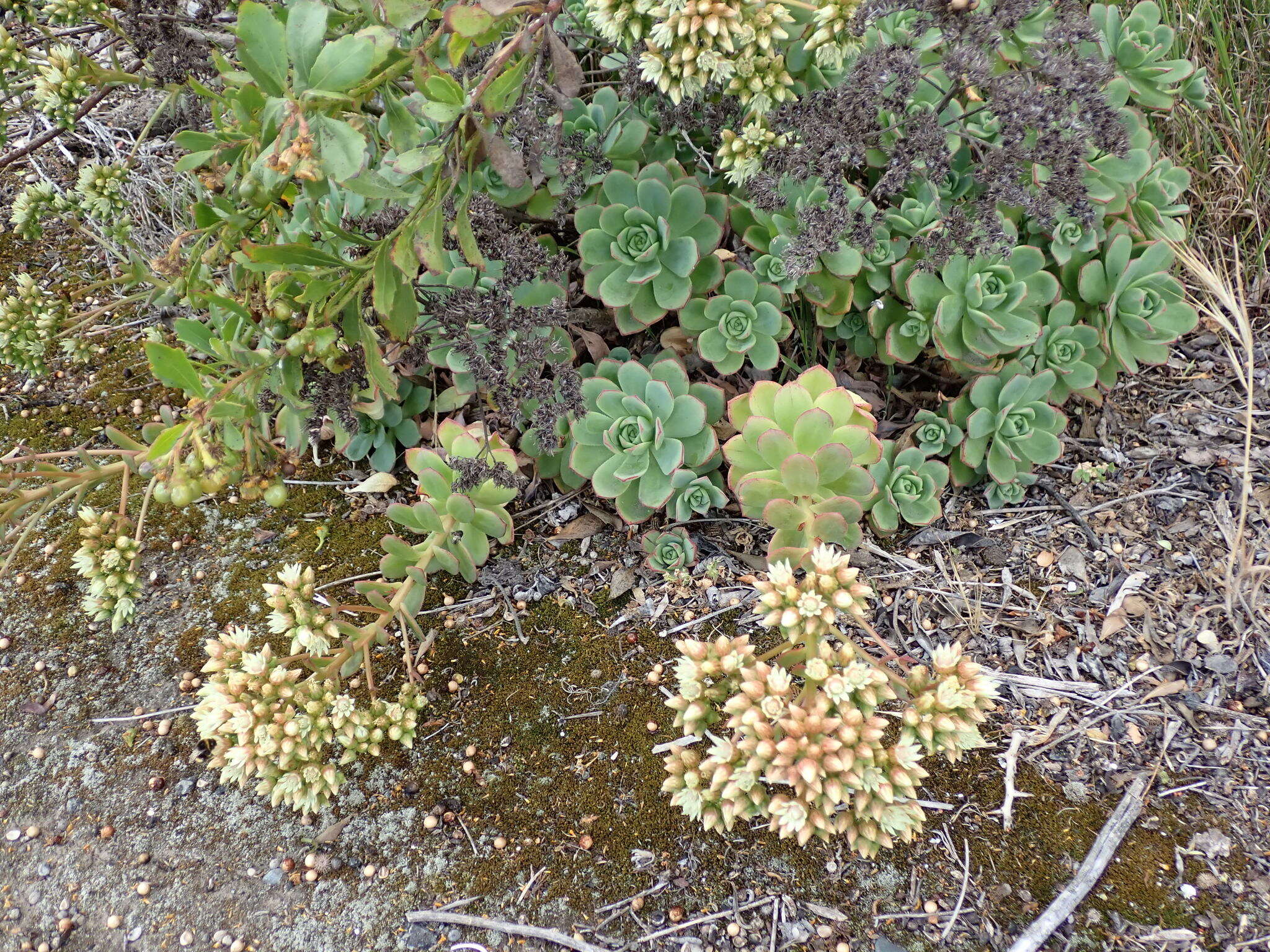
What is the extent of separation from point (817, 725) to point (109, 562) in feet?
5.07

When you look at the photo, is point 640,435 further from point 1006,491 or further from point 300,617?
point 1006,491

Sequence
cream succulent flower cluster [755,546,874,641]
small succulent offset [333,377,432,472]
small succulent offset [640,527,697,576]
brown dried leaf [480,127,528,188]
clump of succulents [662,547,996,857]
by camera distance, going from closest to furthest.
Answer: clump of succulents [662,547,996,857] → cream succulent flower cluster [755,546,874,641] → brown dried leaf [480,127,528,188] → small succulent offset [640,527,697,576] → small succulent offset [333,377,432,472]

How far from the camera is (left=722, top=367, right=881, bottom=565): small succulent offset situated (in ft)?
6.61

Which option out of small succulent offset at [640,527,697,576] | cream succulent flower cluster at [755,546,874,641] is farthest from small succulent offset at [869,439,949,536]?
cream succulent flower cluster at [755,546,874,641]

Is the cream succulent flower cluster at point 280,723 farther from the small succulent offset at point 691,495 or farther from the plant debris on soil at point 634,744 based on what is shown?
the small succulent offset at point 691,495

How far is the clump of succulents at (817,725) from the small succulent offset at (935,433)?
78 cm

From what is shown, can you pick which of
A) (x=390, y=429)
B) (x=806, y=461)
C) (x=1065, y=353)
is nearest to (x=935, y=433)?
(x=1065, y=353)

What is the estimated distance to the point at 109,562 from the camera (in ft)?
6.06

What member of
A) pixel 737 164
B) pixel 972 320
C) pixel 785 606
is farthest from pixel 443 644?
pixel 972 320

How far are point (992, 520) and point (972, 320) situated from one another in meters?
0.58

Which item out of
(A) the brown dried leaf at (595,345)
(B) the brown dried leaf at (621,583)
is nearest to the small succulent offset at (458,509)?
(B) the brown dried leaf at (621,583)

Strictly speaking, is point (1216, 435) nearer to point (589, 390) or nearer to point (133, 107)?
point (589, 390)

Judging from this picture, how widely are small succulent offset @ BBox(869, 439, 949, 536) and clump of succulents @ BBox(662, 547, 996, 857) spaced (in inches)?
23.5

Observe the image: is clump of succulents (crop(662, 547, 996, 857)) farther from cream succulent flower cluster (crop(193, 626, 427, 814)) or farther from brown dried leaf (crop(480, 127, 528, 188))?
brown dried leaf (crop(480, 127, 528, 188))
